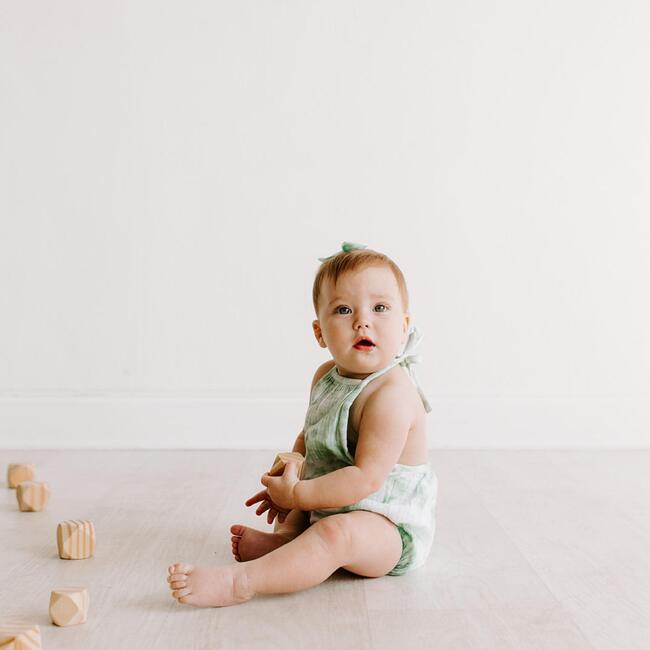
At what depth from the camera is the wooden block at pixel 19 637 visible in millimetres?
887

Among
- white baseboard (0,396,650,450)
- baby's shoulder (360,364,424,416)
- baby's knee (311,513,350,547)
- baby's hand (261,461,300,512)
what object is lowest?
white baseboard (0,396,650,450)

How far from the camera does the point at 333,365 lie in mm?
1367

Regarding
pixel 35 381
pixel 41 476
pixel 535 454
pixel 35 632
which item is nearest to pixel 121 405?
pixel 35 381

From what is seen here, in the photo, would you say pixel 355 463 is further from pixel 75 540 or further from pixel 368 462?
pixel 75 540

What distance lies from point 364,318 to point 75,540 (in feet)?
1.66

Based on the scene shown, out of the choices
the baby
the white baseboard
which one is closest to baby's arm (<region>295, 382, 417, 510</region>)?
the baby

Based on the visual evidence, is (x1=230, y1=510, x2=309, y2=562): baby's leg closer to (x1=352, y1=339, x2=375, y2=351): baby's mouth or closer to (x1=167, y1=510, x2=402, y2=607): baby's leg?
(x1=167, y1=510, x2=402, y2=607): baby's leg

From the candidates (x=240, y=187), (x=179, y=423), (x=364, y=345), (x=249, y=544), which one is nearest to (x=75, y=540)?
(x=249, y=544)

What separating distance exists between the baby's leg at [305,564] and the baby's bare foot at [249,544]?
12 cm

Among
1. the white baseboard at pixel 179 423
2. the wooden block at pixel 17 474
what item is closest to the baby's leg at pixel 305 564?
the wooden block at pixel 17 474

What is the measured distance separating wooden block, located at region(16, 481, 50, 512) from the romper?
56cm

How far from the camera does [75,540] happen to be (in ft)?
4.25

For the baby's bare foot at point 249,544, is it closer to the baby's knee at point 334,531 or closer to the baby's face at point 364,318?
the baby's knee at point 334,531

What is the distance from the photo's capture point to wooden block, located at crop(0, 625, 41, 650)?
0.89 meters
